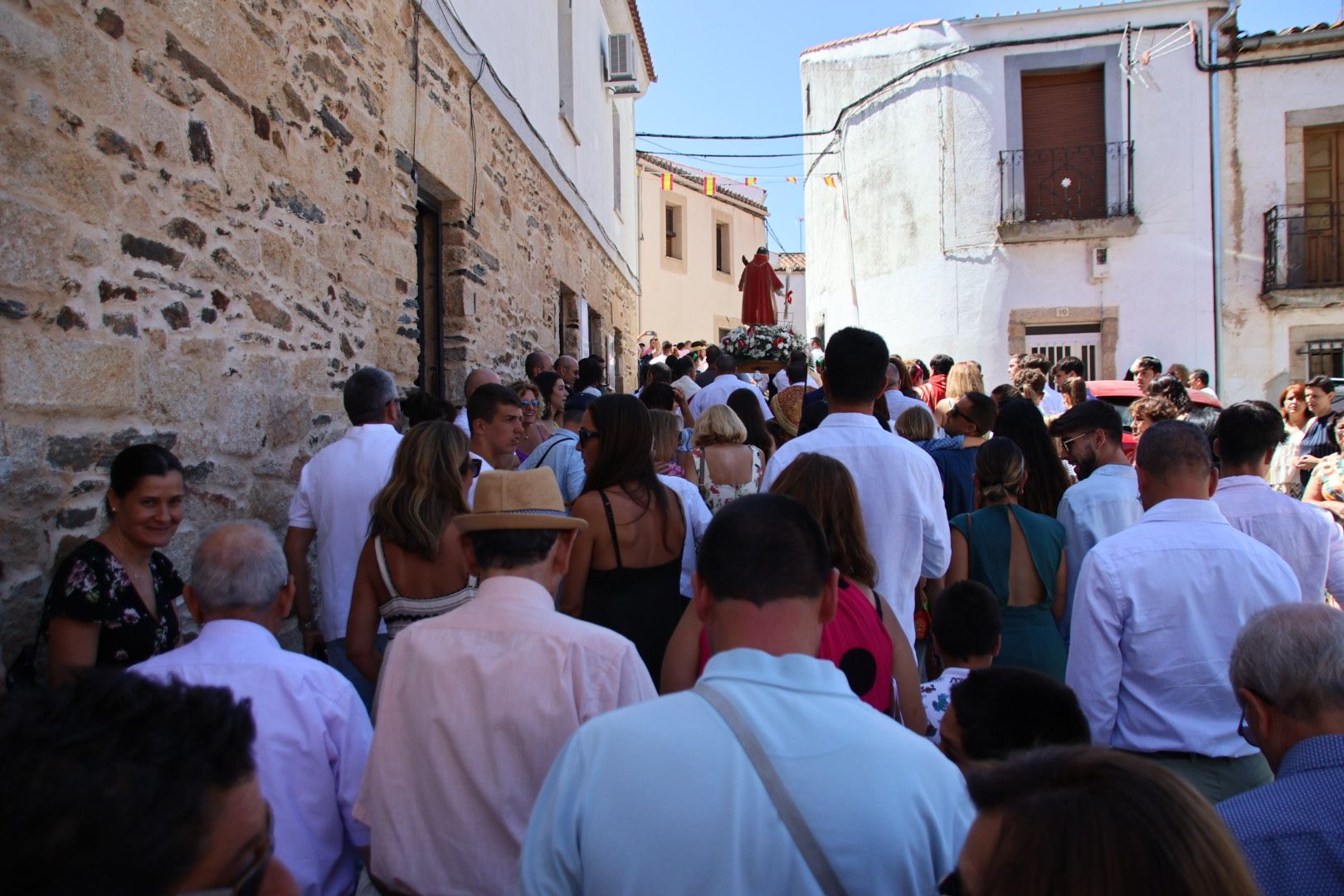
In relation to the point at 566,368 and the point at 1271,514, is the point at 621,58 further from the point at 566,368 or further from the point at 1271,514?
the point at 1271,514

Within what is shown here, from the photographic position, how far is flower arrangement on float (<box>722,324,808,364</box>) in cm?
1022

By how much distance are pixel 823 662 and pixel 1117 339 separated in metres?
14.8

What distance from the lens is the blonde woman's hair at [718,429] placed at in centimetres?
479

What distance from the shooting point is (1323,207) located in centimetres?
1411

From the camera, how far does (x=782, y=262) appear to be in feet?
118

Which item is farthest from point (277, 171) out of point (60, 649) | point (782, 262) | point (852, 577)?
point (782, 262)

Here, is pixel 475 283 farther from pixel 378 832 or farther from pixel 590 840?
pixel 590 840

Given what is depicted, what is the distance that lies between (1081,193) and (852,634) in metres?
14.4

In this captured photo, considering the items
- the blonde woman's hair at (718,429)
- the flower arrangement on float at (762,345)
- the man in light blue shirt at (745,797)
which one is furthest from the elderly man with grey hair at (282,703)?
Result: the flower arrangement on float at (762,345)

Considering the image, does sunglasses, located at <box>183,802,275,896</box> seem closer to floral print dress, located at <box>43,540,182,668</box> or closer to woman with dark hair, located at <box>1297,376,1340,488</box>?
floral print dress, located at <box>43,540,182,668</box>

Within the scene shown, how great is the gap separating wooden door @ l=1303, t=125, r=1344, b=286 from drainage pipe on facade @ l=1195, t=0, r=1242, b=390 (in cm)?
112

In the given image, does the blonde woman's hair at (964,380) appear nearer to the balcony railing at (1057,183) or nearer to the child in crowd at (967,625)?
the child in crowd at (967,625)

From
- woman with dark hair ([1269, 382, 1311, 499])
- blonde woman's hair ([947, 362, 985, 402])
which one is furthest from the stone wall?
woman with dark hair ([1269, 382, 1311, 499])

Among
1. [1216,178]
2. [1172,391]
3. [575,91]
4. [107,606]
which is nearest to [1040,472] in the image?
[1172,391]
